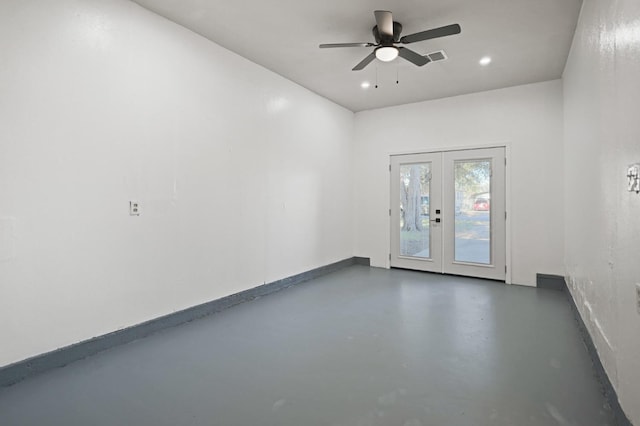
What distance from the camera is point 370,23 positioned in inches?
141

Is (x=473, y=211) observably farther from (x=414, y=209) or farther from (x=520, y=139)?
(x=520, y=139)

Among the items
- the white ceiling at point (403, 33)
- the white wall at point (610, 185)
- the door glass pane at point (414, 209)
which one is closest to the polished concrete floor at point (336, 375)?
the white wall at point (610, 185)

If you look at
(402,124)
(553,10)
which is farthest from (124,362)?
(402,124)

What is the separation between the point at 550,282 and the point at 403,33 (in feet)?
13.8

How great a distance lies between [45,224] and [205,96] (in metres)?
2.09

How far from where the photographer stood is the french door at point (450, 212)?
5711 millimetres

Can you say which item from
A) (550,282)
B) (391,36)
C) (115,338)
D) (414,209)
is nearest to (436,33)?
(391,36)

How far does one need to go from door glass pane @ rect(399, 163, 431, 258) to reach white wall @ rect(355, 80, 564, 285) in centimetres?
35

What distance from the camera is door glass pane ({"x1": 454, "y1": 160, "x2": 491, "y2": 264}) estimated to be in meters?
5.79

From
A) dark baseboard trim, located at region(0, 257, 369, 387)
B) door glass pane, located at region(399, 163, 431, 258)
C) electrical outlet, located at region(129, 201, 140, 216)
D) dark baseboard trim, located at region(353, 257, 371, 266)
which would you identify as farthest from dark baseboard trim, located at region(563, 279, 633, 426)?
electrical outlet, located at region(129, 201, 140, 216)

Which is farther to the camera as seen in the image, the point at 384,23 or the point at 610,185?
the point at 384,23

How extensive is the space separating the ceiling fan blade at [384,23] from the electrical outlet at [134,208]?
2812 millimetres

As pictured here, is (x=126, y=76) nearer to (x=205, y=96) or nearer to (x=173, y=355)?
(x=205, y=96)

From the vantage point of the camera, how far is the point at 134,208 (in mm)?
3291
